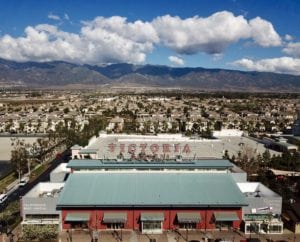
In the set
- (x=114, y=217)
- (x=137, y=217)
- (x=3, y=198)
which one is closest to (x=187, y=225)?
(x=137, y=217)

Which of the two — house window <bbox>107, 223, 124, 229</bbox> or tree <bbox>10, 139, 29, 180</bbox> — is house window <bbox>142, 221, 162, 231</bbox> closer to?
house window <bbox>107, 223, 124, 229</bbox>

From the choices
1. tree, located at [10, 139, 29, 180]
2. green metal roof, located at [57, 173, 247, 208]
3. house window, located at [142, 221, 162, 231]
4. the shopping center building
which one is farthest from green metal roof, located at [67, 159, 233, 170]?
tree, located at [10, 139, 29, 180]

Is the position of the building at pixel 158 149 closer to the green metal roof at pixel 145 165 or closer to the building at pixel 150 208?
the green metal roof at pixel 145 165

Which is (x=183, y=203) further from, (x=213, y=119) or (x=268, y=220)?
(x=213, y=119)

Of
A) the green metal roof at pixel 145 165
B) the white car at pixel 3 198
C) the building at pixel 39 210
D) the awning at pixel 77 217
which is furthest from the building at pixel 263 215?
the white car at pixel 3 198

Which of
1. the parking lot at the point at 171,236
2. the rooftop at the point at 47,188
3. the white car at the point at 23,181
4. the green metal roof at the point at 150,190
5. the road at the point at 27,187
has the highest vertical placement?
the green metal roof at the point at 150,190

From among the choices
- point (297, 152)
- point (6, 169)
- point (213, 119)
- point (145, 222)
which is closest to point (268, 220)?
point (145, 222)

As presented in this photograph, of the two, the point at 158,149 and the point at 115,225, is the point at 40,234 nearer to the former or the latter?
the point at 115,225
